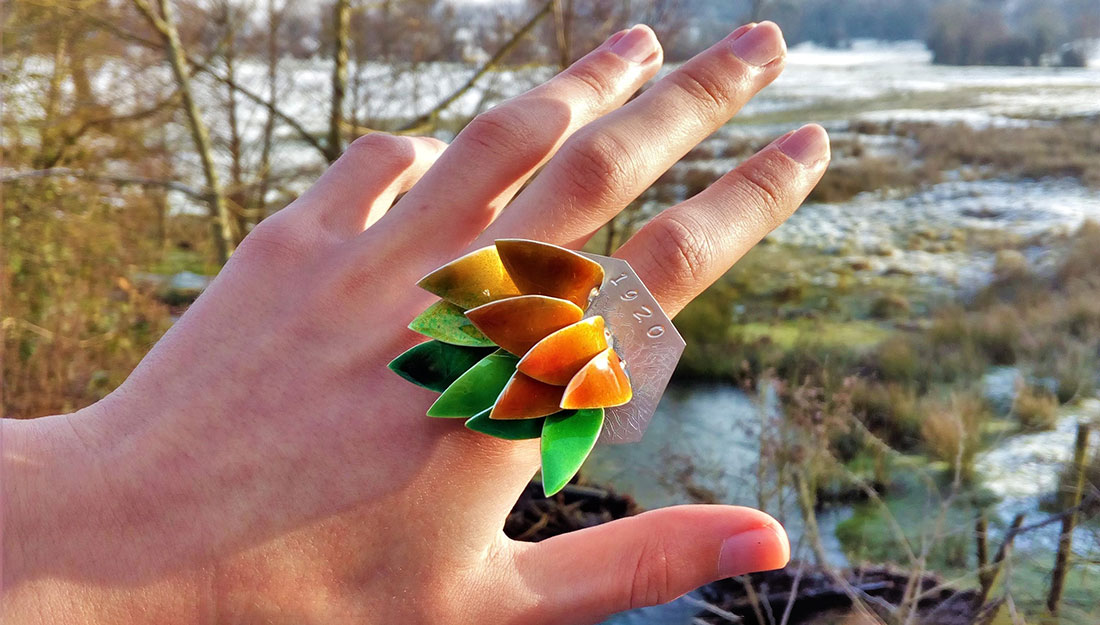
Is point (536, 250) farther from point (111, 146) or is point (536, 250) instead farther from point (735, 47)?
point (111, 146)

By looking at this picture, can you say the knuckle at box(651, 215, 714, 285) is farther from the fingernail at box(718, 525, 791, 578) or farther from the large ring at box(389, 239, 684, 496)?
the fingernail at box(718, 525, 791, 578)

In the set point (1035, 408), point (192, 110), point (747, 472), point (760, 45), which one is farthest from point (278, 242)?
point (192, 110)

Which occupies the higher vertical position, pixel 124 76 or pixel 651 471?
pixel 124 76

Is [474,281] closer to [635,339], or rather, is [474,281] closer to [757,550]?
[635,339]

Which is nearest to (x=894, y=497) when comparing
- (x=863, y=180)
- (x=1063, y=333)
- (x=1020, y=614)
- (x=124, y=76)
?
(x=1020, y=614)

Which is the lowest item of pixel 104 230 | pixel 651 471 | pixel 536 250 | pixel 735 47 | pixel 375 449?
pixel 651 471

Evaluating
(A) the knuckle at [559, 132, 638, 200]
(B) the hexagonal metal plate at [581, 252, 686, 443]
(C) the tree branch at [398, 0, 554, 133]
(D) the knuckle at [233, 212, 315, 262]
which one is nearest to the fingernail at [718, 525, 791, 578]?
(B) the hexagonal metal plate at [581, 252, 686, 443]
